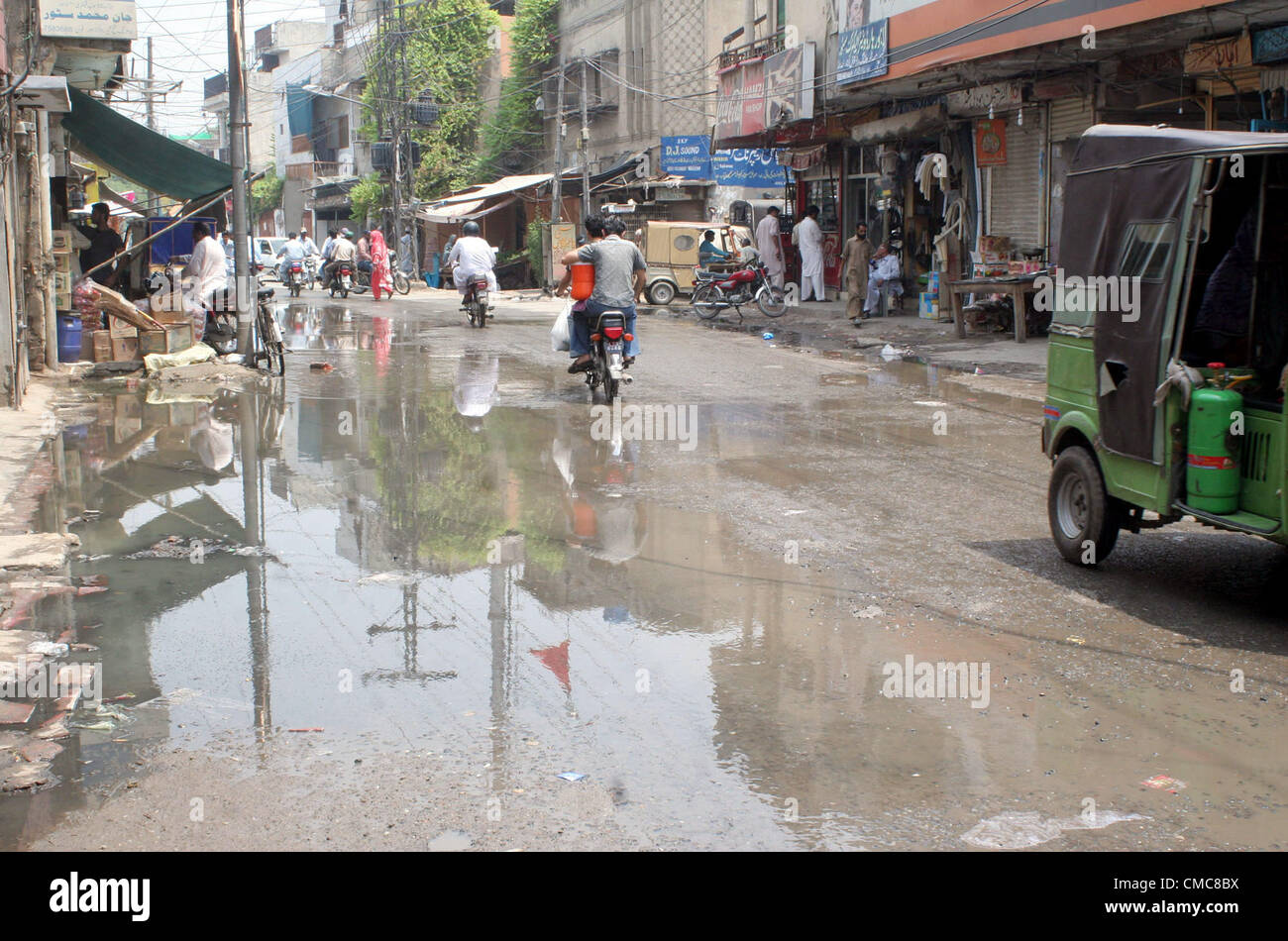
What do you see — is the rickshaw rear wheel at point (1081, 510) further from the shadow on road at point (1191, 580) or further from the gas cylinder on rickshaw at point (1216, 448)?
the gas cylinder on rickshaw at point (1216, 448)

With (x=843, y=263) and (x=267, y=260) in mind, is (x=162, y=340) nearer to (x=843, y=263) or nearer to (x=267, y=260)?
(x=843, y=263)

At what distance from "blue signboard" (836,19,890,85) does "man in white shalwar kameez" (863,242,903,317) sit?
3.21 metres

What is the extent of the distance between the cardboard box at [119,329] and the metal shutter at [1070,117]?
44.1 feet

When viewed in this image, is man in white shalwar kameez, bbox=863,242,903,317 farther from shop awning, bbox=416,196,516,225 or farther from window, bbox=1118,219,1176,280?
shop awning, bbox=416,196,516,225

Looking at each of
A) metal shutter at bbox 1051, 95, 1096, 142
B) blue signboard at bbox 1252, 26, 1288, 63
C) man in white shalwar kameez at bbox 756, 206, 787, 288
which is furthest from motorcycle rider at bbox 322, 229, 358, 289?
blue signboard at bbox 1252, 26, 1288, 63

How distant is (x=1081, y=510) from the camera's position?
6879 mm

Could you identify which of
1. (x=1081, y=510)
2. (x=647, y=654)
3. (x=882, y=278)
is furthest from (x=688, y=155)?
(x=647, y=654)

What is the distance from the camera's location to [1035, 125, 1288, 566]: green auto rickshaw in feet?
19.1

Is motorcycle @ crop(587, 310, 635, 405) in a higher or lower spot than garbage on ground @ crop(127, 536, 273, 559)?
higher

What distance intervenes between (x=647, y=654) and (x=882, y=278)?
18868 mm

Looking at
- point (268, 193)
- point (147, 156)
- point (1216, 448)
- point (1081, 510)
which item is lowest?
point (1081, 510)

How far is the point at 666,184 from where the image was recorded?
35.8 meters

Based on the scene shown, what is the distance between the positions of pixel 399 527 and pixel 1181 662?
4.52 meters

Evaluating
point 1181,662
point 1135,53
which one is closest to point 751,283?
point 1135,53
